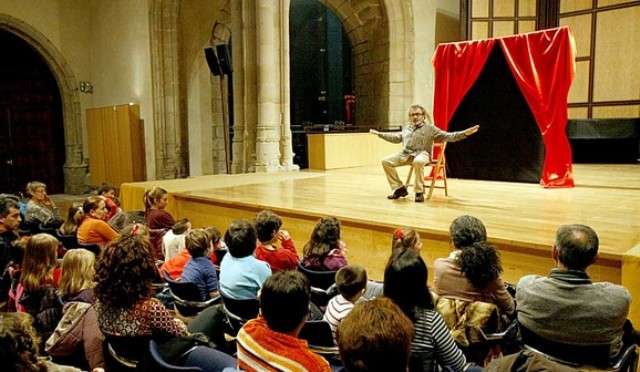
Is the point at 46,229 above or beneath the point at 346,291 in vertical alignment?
beneath

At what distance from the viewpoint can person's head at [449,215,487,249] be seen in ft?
9.02

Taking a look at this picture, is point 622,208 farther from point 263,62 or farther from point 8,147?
point 8,147

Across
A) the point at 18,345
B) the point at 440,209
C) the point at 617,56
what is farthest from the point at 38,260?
the point at 617,56

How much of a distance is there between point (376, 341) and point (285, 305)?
1.58 feet

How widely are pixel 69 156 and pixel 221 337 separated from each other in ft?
34.8

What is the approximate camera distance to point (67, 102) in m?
11.7

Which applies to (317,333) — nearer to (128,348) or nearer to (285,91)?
(128,348)

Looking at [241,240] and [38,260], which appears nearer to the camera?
[38,260]

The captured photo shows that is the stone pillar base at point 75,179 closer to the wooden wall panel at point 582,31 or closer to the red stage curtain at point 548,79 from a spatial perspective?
the red stage curtain at point 548,79

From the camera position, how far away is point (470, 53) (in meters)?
6.96

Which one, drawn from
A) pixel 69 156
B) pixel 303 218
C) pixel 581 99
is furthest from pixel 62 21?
pixel 581 99

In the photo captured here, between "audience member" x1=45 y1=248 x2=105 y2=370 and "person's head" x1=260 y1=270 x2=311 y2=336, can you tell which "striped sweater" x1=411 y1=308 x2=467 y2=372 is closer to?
"person's head" x1=260 y1=270 x2=311 y2=336

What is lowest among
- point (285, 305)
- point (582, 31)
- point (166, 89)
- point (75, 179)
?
point (75, 179)

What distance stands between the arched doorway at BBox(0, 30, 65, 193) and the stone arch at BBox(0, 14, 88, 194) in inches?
10.6
